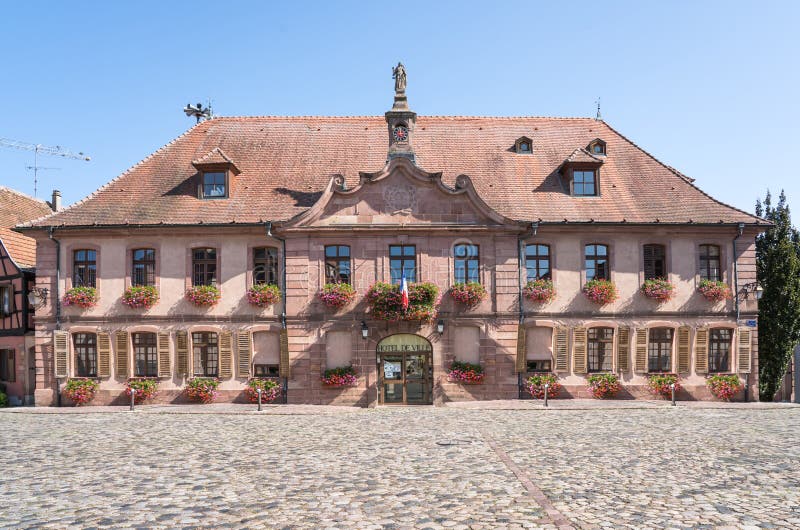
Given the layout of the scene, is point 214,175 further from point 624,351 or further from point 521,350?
point 624,351

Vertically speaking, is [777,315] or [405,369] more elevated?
[777,315]

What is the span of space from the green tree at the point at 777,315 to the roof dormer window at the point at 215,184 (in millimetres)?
19722

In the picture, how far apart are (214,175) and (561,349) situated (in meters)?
13.7

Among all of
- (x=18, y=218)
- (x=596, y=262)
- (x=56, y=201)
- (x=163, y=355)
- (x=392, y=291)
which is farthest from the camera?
(x=56, y=201)

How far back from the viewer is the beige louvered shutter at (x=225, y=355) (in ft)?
70.2

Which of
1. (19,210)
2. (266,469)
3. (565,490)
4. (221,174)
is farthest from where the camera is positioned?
(19,210)

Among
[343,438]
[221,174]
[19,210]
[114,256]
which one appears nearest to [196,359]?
[114,256]

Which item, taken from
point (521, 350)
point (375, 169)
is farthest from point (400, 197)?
point (521, 350)

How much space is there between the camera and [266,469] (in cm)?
1114

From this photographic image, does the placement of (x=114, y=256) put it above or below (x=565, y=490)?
above

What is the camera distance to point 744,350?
21.9m

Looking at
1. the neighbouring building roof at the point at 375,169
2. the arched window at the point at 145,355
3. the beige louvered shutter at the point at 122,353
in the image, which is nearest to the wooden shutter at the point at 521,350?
the neighbouring building roof at the point at 375,169

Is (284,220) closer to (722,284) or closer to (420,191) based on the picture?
(420,191)

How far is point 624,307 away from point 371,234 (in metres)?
8.97
